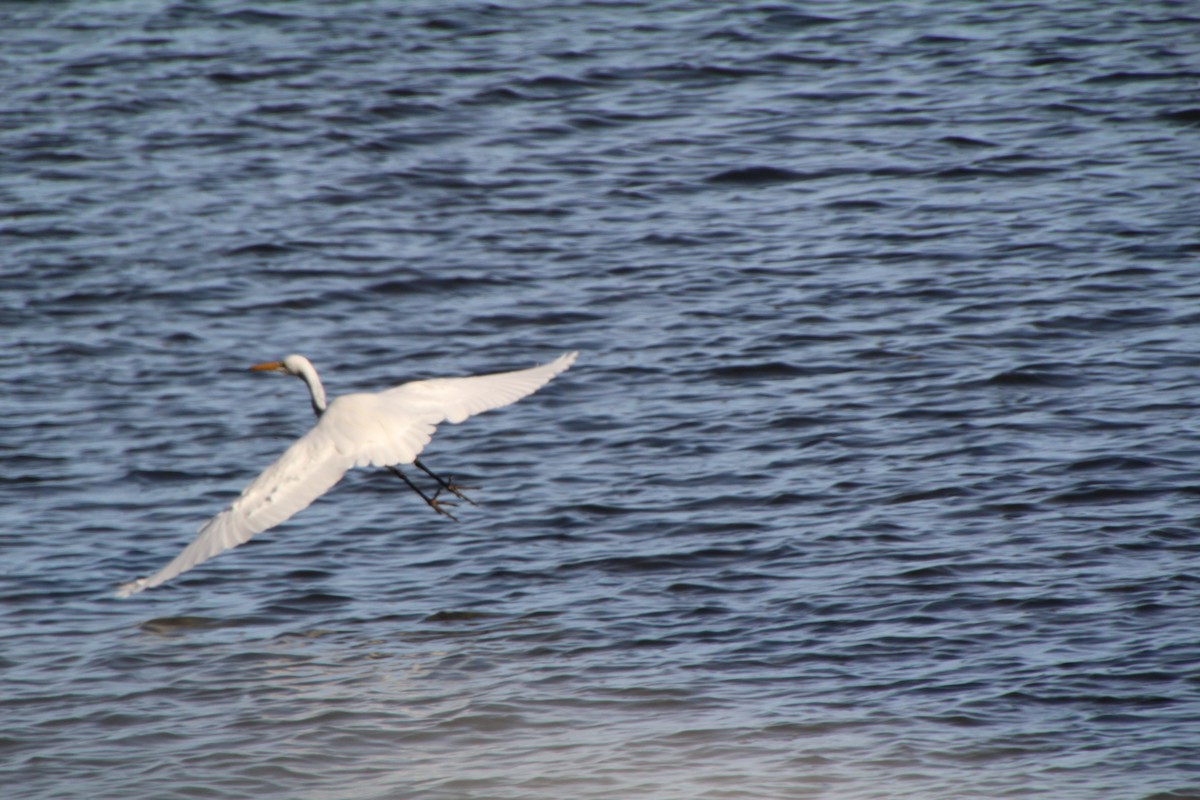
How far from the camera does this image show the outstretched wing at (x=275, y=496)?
574 cm

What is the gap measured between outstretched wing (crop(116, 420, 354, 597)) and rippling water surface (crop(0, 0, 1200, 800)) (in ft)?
3.26

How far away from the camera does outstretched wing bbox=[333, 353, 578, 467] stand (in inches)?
248

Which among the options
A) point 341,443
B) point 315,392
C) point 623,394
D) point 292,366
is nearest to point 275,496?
point 341,443

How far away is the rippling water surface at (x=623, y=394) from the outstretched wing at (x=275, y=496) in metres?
0.99

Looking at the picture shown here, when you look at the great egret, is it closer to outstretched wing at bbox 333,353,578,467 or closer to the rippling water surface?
outstretched wing at bbox 333,353,578,467

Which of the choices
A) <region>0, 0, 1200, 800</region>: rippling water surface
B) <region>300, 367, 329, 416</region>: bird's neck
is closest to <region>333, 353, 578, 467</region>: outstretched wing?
<region>300, 367, 329, 416</region>: bird's neck

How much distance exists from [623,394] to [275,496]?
156 inches

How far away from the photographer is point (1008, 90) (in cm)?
1443

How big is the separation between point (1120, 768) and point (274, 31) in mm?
13054

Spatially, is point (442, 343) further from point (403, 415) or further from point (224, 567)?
point (403, 415)

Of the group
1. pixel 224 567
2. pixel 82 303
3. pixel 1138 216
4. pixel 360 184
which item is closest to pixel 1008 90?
pixel 1138 216

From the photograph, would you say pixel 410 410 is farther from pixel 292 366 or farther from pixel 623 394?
pixel 623 394

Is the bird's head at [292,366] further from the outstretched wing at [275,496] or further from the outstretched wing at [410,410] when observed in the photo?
the outstretched wing at [275,496]

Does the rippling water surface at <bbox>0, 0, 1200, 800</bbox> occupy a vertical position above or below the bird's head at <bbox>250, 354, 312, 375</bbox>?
below
